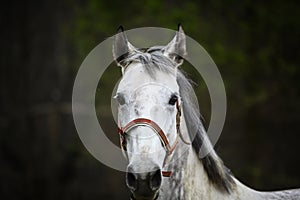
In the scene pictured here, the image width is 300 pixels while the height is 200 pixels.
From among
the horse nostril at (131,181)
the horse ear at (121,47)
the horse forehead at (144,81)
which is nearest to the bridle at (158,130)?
the horse forehead at (144,81)

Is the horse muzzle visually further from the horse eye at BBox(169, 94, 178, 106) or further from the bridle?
the horse eye at BBox(169, 94, 178, 106)

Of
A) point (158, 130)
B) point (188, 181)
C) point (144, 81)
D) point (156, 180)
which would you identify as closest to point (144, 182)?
point (156, 180)

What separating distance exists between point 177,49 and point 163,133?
0.68 m

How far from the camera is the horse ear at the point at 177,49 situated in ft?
11.5

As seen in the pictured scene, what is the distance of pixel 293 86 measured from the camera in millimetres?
10883

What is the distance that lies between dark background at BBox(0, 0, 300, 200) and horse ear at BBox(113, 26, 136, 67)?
23.5ft

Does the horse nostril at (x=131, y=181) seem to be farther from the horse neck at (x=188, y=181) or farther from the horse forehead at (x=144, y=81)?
the horse forehead at (x=144, y=81)

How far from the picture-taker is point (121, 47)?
355 centimetres

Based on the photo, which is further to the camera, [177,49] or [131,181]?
[177,49]

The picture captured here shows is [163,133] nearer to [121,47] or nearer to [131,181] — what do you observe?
[131,181]

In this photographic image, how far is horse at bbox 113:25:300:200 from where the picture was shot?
119 inches

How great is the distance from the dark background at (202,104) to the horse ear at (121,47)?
7.16 meters

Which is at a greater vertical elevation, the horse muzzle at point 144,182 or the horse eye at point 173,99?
the horse eye at point 173,99

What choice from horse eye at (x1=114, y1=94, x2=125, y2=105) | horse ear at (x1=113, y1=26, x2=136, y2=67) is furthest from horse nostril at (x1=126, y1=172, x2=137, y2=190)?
horse ear at (x1=113, y1=26, x2=136, y2=67)
